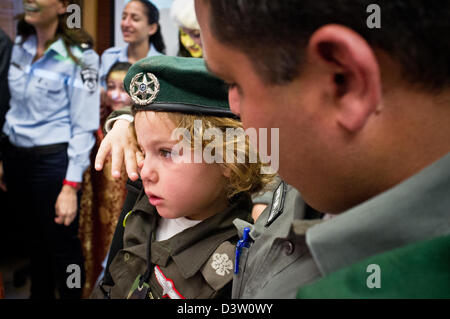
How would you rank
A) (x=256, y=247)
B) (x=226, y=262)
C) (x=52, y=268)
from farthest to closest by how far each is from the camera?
(x=52, y=268) < (x=226, y=262) < (x=256, y=247)

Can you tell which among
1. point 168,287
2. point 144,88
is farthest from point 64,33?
point 168,287

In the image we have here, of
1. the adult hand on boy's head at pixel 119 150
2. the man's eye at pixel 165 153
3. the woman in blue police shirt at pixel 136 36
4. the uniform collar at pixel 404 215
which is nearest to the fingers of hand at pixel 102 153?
the adult hand on boy's head at pixel 119 150

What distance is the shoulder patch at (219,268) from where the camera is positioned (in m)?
0.76

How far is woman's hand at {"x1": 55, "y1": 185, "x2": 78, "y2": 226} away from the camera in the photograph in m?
1.54

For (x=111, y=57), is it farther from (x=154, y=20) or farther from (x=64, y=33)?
(x=154, y=20)

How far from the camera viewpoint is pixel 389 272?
1.28 feet

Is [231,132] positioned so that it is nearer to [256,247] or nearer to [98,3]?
[256,247]

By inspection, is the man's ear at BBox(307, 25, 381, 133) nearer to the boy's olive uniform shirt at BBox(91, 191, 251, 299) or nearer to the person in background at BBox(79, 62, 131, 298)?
the boy's olive uniform shirt at BBox(91, 191, 251, 299)

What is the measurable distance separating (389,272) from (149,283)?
0.52 metres

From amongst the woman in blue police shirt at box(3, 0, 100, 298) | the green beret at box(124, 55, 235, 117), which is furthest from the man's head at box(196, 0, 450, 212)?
the woman in blue police shirt at box(3, 0, 100, 298)

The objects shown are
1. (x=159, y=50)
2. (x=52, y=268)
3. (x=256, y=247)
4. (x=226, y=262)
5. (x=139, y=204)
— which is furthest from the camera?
(x=52, y=268)

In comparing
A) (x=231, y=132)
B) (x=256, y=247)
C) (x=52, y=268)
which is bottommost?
(x=52, y=268)

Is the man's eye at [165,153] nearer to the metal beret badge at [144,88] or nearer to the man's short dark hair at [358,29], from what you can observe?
the metal beret badge at [144,88]
